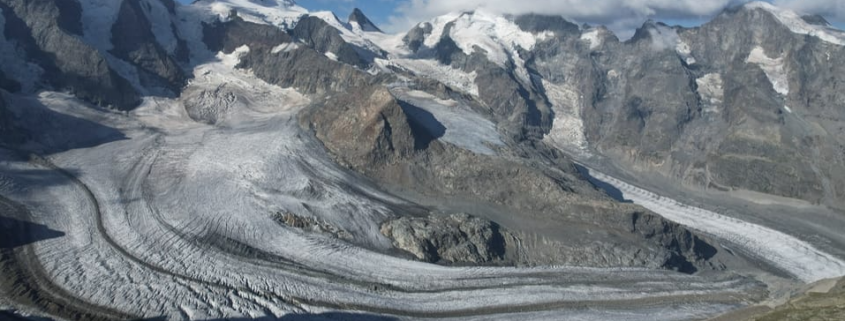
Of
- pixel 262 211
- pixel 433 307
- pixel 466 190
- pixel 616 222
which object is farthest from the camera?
pixel 466 190

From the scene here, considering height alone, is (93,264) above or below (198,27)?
below

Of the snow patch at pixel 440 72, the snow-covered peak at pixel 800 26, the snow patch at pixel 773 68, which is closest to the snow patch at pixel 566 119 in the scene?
the snow patch at pixel 440 72

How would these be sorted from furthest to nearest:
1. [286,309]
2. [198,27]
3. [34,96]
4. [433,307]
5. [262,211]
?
[198,27] < [34,96] < [262,211] < [433,307] < [286,309]

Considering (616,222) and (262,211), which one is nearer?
(262,211)

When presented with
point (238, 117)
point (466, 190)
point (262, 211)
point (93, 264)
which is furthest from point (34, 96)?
point (466, 190)

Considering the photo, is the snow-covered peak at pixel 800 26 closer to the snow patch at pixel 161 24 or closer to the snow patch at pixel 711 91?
the snow patch at pixel 711 91

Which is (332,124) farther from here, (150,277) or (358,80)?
(150,277)

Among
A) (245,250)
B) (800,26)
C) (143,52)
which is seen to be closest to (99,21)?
(143,52)

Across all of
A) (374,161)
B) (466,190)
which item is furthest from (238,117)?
(466,190)
